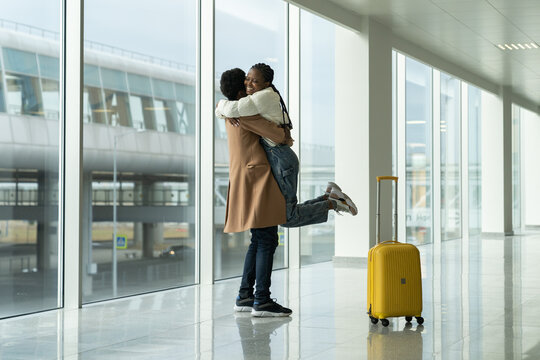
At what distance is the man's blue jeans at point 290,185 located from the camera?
4582mm

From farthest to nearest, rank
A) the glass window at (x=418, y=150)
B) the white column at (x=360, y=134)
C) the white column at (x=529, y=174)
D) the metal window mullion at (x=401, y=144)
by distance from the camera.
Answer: the white column at (x=529, y=174), the glass window at (x=418, y=150), the metal window mullion at (x=401, y=144), the white column at (x=360, y=134)

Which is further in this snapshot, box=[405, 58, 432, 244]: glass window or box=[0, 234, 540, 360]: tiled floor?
box=[405, 58, 432, 244]: glass window

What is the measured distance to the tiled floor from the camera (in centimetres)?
353

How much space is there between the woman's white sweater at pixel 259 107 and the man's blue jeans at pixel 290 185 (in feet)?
0.67

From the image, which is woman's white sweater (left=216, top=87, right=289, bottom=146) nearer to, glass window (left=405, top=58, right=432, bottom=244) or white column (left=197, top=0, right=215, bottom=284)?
white column (left=197, top=0, right=215, bottom=284)

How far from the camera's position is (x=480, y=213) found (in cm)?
1647

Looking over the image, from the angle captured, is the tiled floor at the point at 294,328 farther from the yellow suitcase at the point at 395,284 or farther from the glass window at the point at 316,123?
the glass window at the point at 316,123

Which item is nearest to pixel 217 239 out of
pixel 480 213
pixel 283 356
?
pixel 283 356

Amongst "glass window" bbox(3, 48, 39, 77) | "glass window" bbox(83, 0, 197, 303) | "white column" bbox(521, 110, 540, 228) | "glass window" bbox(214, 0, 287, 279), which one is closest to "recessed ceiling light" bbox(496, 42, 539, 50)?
"glass window" bbox(214, 0, 287, 279)

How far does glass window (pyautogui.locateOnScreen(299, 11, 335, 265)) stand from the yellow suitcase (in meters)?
4.88

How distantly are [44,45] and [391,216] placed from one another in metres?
5.31

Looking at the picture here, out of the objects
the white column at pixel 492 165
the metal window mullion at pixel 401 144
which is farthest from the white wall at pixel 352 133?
the white column at pixel 492 165

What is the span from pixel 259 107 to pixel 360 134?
468 centimetres

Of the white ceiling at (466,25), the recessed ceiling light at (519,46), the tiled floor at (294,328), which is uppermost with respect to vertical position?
the recessed ceiling light at (519,46)
